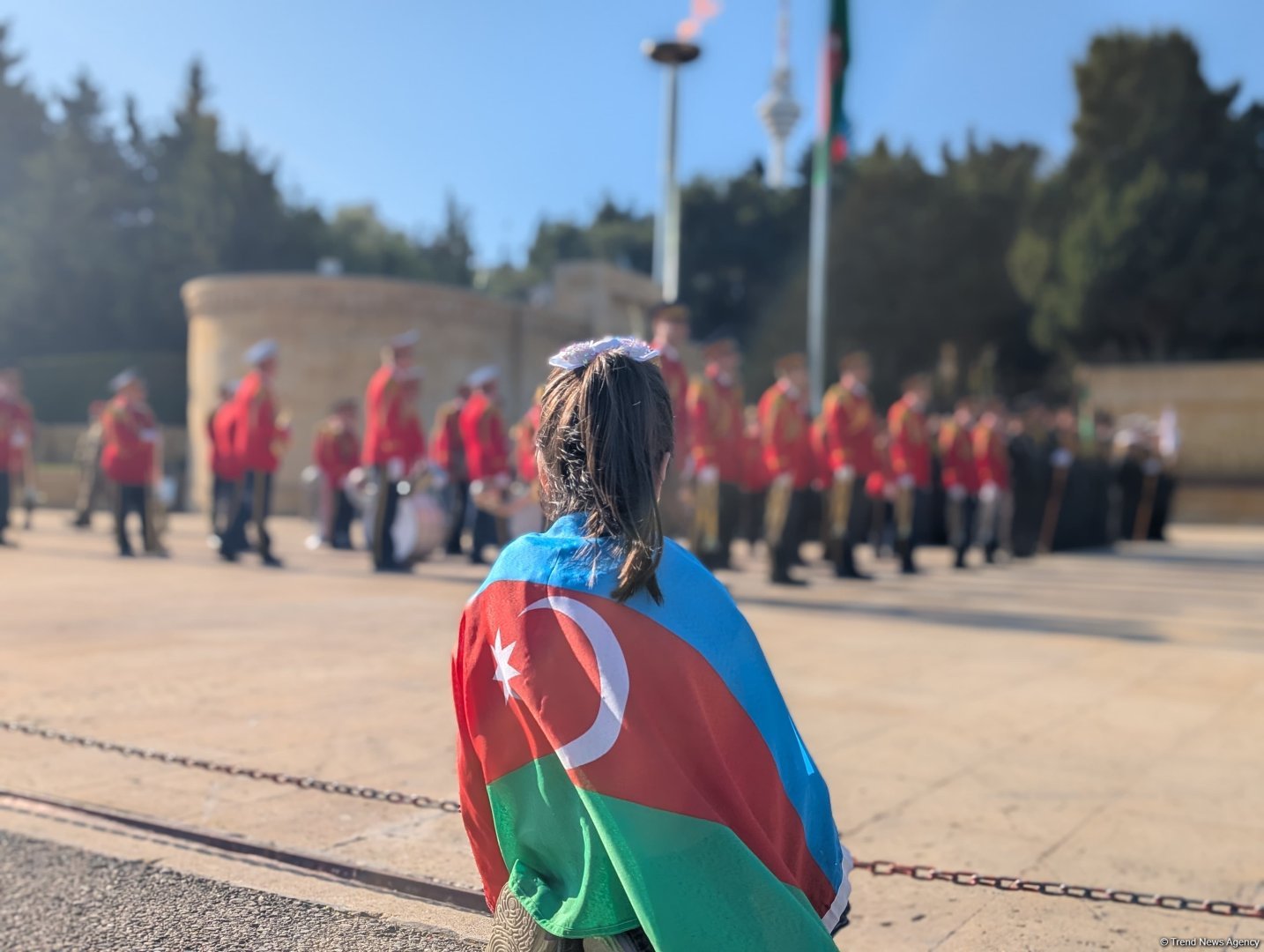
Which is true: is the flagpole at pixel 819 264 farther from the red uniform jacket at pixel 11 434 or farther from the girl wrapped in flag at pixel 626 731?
the girl wrapped in flag at pixel 626 731

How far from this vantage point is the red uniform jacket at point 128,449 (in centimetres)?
1250

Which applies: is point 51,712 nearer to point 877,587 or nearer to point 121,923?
point 121,923

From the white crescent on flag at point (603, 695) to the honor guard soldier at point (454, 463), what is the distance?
12.1 metres

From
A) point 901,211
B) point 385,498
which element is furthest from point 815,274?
point 901,211

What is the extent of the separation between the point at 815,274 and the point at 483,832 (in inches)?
799

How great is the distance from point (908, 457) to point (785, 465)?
275cm

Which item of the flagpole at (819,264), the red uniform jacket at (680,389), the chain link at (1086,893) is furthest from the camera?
the flagpole at (819,264)

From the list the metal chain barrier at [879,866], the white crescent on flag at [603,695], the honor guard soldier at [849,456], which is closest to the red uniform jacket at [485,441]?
the honor guard soldier at [849,456]

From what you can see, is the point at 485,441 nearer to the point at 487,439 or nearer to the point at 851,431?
the point at 487,439

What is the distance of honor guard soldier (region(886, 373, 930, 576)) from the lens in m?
13.1

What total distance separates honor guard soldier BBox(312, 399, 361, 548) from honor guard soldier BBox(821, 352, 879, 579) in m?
5.43

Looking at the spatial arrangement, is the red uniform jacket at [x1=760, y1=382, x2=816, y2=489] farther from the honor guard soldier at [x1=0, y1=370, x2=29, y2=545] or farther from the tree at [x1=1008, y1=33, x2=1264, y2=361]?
the tree at [x1=1008, y1=33, x2=1264, y2=361]

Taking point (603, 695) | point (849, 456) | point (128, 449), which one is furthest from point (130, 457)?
point (603, 695)

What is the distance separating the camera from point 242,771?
394cm
